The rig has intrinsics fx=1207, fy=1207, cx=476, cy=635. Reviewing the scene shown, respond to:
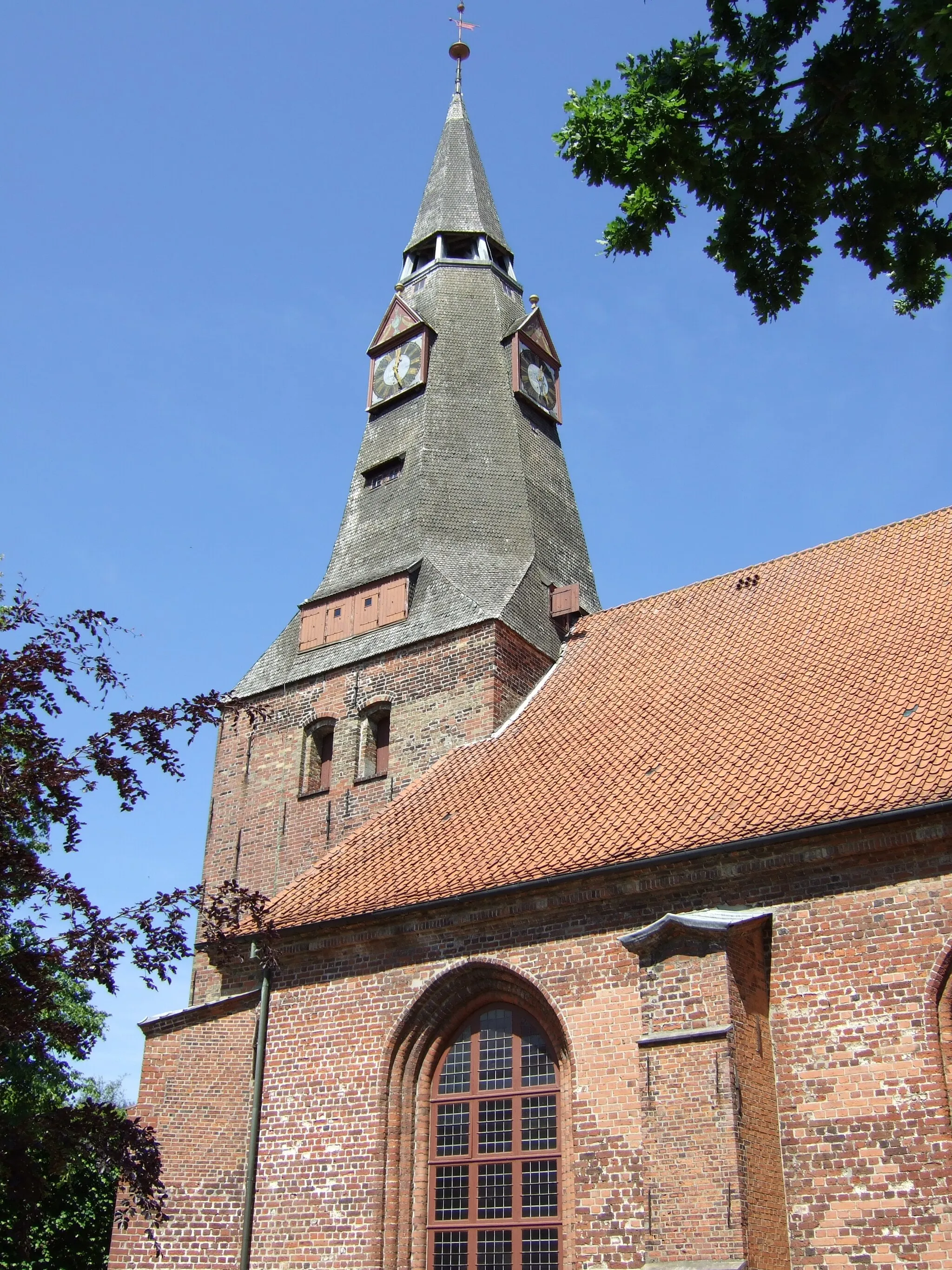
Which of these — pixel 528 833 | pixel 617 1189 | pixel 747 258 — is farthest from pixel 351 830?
pixel 747 258

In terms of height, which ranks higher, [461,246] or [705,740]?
[461,246]

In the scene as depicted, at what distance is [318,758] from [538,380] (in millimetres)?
8088

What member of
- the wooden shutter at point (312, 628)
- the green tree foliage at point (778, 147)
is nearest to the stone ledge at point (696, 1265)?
the green tree foliage at point (778, 147)

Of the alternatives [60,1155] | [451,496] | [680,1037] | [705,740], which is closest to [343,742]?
[451,496]

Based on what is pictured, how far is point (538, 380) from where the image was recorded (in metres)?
21.0

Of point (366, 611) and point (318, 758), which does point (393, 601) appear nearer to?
point (366, 611)

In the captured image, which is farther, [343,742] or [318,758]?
[318,758]

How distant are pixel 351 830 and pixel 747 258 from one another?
10.3 metres

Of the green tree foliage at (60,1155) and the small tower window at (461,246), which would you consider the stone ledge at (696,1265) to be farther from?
the small tower window at (461,246)

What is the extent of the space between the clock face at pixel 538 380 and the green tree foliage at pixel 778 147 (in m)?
13.8

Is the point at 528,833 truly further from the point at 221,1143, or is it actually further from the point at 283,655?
the point at 283,655

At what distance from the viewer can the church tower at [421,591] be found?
52.1 ft

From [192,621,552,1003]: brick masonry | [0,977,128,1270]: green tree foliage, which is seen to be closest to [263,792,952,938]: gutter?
[0,977,128,1270]: green tree foliage

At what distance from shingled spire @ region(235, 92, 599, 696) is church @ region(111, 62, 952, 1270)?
0.38ft
